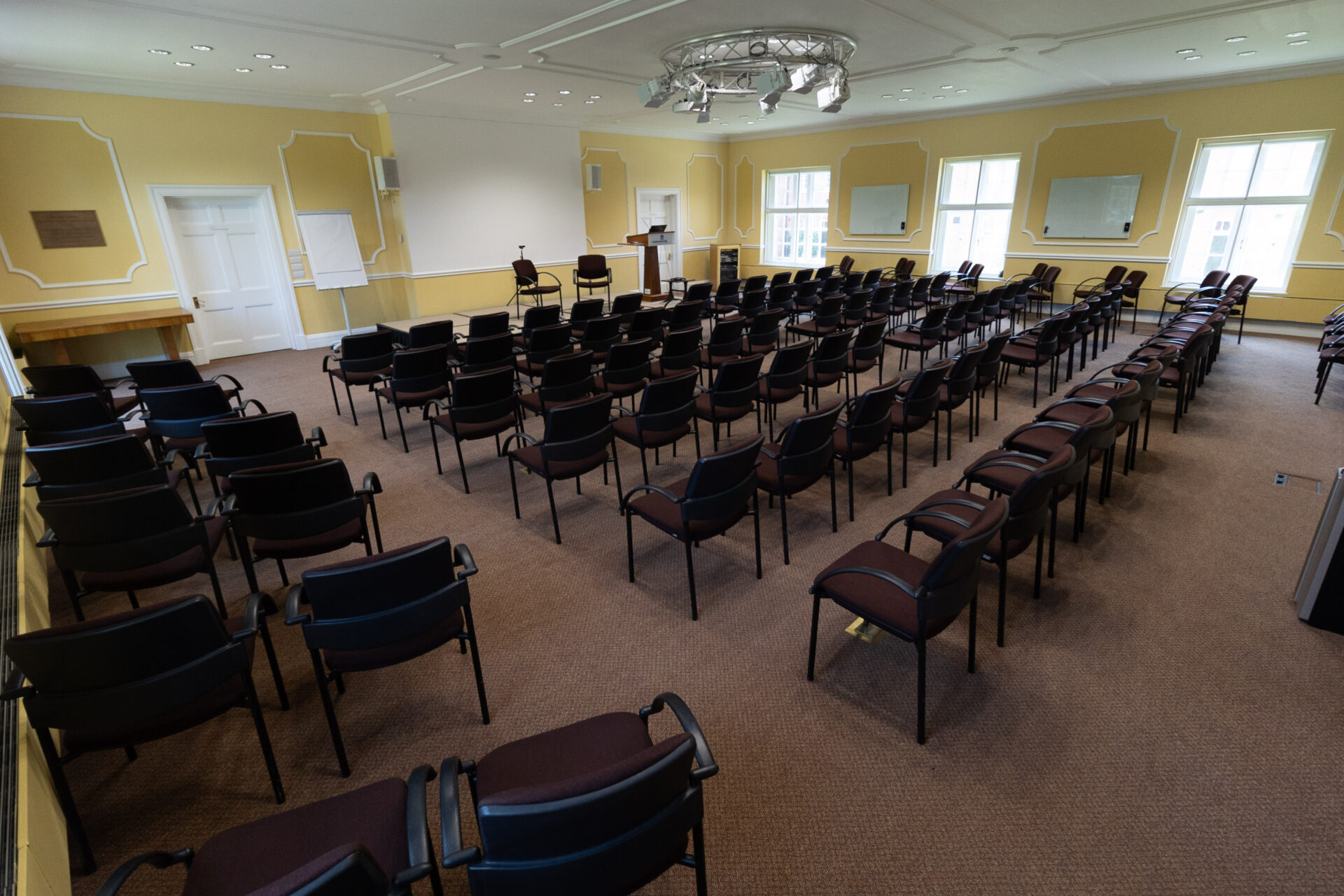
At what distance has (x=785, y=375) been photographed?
4418 mm

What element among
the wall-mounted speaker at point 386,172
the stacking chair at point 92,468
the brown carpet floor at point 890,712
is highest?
the wall-mounted speaker at point 386,172

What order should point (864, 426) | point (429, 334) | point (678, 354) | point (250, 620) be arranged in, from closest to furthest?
point (250, 620), point (864, 426), point (678, 354), point (429, 334)

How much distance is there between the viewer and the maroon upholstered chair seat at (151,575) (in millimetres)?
2430

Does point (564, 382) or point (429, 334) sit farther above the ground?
point (429, 334)

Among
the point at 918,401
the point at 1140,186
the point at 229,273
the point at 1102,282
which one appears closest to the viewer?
the point at 918,401

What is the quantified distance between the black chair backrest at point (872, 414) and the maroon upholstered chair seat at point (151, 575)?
3.12 metres

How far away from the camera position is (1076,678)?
8.23ft

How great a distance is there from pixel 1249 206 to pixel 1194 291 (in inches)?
60.0

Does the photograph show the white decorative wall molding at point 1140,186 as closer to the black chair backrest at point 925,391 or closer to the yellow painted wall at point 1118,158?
the yellow painted wall at point 1118,158

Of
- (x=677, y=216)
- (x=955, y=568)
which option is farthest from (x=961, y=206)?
(x=955, y=568)

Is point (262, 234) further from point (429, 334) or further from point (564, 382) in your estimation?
point (564, 382)

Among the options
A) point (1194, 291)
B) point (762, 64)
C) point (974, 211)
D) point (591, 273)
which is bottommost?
point (1194, 291)

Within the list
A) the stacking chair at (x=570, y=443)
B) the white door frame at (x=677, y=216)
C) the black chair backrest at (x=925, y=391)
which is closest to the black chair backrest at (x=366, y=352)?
the stacking chair at (x=570, y=443)

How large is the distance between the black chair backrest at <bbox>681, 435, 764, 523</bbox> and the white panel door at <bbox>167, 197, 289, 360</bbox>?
8.60 meters
